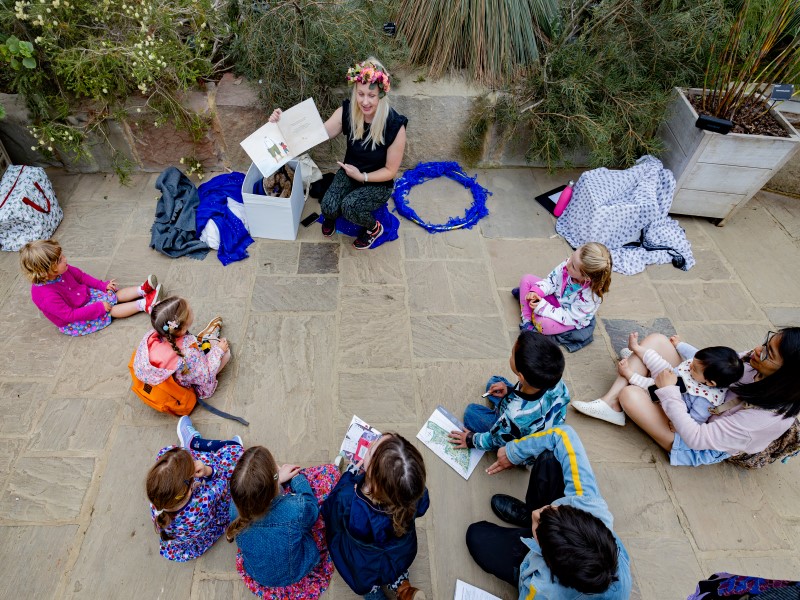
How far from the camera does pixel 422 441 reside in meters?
2.66

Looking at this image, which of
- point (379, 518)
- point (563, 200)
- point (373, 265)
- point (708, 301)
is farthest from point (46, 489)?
point (708, 301)

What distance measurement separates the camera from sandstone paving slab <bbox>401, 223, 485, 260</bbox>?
12.0 feet

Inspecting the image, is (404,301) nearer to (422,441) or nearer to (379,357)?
(379,357)

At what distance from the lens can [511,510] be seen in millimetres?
2383

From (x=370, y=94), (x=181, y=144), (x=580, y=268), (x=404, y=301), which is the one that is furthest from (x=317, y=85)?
(x=580, y=268)

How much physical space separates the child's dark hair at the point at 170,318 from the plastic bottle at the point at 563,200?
9.56 feet

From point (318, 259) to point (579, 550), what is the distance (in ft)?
8.45

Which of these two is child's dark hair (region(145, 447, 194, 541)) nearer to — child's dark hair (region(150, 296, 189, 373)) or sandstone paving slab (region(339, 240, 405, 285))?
child's dark hair (region(150, 296, 189, 373))

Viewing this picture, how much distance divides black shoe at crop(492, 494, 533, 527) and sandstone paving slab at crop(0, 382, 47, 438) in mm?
2576

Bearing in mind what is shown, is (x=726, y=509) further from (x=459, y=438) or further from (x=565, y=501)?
(x=459, y=438)

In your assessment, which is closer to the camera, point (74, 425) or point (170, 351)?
point (170, 351)

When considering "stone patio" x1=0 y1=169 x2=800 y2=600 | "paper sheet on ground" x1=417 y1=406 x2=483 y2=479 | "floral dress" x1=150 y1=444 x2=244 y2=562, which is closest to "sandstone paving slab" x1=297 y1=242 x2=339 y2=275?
"stone patio" x1=0 y1=169 x2=800 y2=600

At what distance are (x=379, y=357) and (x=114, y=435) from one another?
1.55m

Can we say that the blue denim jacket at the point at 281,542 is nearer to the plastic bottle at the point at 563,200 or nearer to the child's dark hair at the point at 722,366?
the child's dark hair at the point at 722,366
